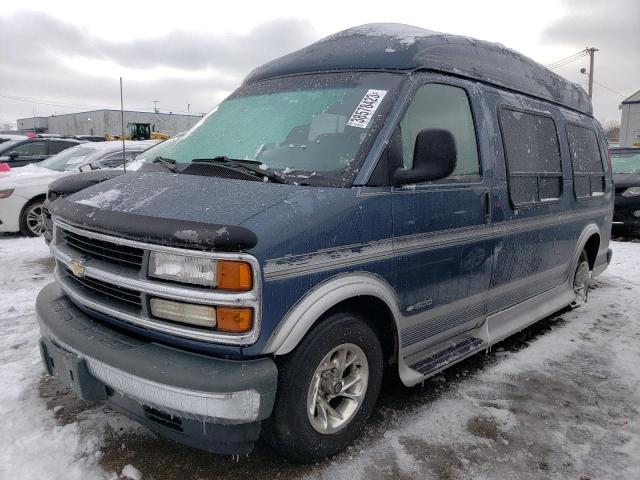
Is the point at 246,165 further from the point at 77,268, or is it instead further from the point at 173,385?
the point at 173,385

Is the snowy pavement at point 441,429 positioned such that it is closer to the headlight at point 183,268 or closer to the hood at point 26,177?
the headlight at point 183,268

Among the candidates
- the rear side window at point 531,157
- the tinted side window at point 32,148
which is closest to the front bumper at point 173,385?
the rear side window at point 531,157

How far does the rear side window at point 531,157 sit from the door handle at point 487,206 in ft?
1.13

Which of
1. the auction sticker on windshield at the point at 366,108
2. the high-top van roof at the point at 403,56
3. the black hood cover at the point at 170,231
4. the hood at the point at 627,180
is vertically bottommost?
the black hood cover at the point at 170,231

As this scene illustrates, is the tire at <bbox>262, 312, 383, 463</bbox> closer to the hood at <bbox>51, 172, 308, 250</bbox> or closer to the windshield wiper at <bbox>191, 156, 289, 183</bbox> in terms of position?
the hood at <bbox>51, 172, 308, 250</bbox>

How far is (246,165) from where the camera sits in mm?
2809

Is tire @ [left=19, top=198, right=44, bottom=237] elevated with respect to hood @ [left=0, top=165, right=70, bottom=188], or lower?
lower

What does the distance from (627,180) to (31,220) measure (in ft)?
37.1

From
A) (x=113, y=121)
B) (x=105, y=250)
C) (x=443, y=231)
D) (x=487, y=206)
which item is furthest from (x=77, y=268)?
(x=113, y=121)

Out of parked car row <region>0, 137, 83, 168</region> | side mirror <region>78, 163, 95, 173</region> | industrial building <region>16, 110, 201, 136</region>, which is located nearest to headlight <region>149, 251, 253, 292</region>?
side mirror <region>78, 163, 95, 173</region>

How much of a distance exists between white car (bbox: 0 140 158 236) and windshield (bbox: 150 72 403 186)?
570cm

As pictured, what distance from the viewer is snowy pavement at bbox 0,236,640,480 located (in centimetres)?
261

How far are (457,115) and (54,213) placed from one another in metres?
2.59

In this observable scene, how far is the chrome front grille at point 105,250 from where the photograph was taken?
2.34 m
